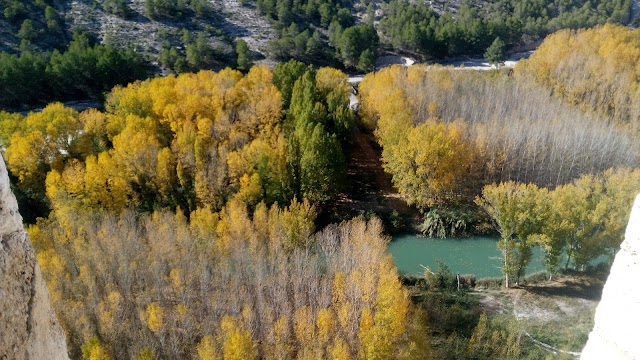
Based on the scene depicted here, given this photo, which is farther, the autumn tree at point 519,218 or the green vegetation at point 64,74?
the green vegetation at point 64,74

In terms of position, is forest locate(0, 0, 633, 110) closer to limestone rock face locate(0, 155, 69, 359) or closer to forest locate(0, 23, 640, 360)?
forest locate(0, 23, 640, 360)

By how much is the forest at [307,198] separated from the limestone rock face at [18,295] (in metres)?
13.8

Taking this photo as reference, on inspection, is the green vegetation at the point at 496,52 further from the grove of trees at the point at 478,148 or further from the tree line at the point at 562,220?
the tree line at the point at 562,220

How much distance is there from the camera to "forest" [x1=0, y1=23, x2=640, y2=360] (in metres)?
19.5

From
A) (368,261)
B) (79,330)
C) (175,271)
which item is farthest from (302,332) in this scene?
(79,330)

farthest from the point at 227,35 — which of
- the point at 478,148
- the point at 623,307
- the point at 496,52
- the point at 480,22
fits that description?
the point at 623,307

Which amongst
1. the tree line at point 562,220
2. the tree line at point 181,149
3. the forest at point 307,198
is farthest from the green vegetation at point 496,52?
the tree line at point 562,220

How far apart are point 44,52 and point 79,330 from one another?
3952cm

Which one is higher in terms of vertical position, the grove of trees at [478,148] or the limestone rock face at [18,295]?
the limestone rock face at [18,295]

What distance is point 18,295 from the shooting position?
416cm

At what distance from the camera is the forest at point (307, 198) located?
1953 centimetres

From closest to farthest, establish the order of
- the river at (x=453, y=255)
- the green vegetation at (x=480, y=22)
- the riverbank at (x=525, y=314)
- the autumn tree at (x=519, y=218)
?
the riverbank at (x=525, y=314), the autumn tree at (x=519, y=218), the river at (x=453, y=255), the green vegetation at (x=480, y=22)

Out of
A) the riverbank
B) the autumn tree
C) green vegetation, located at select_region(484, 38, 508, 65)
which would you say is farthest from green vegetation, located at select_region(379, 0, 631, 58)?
the riverbank

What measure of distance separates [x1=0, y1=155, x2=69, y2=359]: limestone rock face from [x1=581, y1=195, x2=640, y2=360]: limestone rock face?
19.7ft
